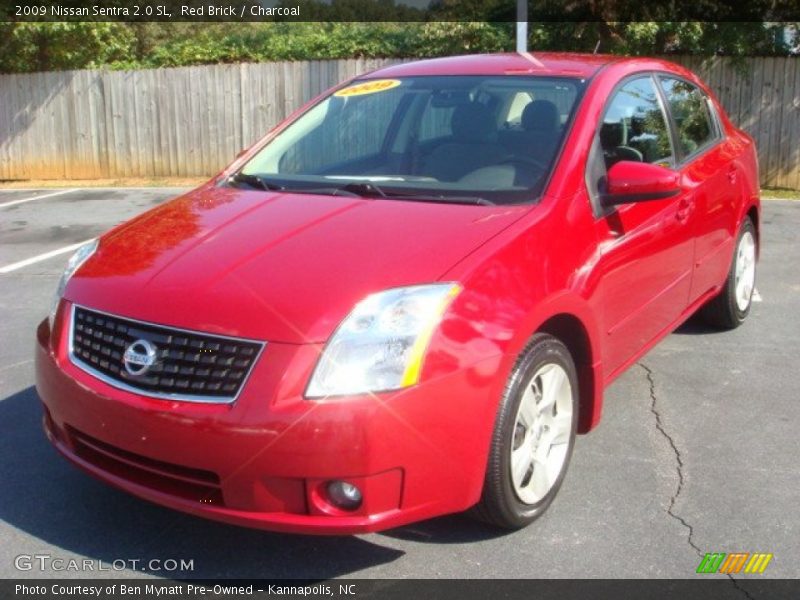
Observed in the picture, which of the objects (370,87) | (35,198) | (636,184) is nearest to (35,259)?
(370,87)

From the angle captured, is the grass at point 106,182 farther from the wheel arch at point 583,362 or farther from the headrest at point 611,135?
the wheel arch at point 583,362

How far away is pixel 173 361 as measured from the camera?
295 cm

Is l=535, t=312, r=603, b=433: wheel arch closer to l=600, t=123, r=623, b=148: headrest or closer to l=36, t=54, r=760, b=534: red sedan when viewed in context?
l=36, t=54, r=760, b=534: red sedan

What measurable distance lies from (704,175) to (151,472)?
133 inches

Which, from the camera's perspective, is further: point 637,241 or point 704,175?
point 704,175

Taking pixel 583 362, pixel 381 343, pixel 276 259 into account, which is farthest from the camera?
pixel 583 362

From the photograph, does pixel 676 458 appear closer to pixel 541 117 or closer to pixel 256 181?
pixel 541 117

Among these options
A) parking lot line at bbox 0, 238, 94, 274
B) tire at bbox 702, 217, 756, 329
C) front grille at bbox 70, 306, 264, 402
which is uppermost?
front grille at bbox 70, 306, 264, 402

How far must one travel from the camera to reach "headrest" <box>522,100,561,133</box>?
4039mm

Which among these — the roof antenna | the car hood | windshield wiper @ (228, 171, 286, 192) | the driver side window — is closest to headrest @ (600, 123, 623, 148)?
the driver side window

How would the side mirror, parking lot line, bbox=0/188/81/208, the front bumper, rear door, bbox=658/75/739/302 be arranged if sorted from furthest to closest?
parking lot line, bbox=0/188/81/208, rear door, bbox=658/75/739/302, the side mirror, the front bumper

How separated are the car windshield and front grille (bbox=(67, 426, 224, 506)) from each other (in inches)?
55.4

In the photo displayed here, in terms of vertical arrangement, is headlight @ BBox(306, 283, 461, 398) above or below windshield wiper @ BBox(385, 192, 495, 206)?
below

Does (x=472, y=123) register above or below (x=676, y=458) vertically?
above
